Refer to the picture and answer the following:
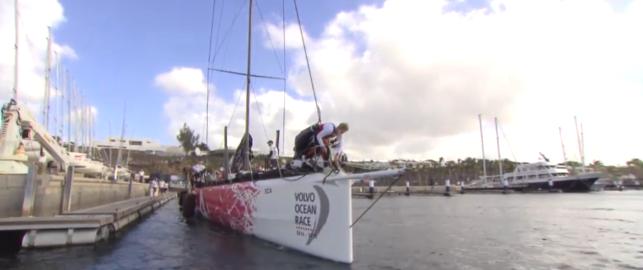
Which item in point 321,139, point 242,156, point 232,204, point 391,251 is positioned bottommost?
point 391,251

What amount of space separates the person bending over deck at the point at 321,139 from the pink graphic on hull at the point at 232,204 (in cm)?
209

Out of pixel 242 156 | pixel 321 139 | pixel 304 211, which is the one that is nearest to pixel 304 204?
pixel 304 211

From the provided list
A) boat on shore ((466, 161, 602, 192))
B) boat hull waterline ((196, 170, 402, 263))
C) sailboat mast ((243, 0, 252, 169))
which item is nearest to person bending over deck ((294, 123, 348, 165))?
boat hull waterline ((196, 170, 402, 263))

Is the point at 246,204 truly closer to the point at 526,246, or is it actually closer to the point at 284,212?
the point at 284,212

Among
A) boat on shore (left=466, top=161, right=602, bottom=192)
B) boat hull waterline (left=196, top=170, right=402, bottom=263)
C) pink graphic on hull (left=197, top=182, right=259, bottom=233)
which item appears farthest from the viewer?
boat on shore (left=466, top=161, right=602, bottom=192)

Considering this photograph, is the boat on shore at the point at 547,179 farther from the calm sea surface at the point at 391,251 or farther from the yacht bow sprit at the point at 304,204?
the yacht bow sprit at the point at 304,204

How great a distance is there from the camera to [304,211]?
33.0ft

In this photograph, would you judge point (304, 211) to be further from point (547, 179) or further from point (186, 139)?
point (186, 139)

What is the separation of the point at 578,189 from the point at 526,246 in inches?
2580

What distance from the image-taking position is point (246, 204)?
13.1 metres

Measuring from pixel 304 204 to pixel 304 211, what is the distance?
0.16 m

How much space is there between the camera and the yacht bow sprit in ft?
30.2

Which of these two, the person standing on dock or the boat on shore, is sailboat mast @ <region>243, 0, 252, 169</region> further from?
the boat on shore

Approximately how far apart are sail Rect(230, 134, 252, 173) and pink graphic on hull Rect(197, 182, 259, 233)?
1005 mm
